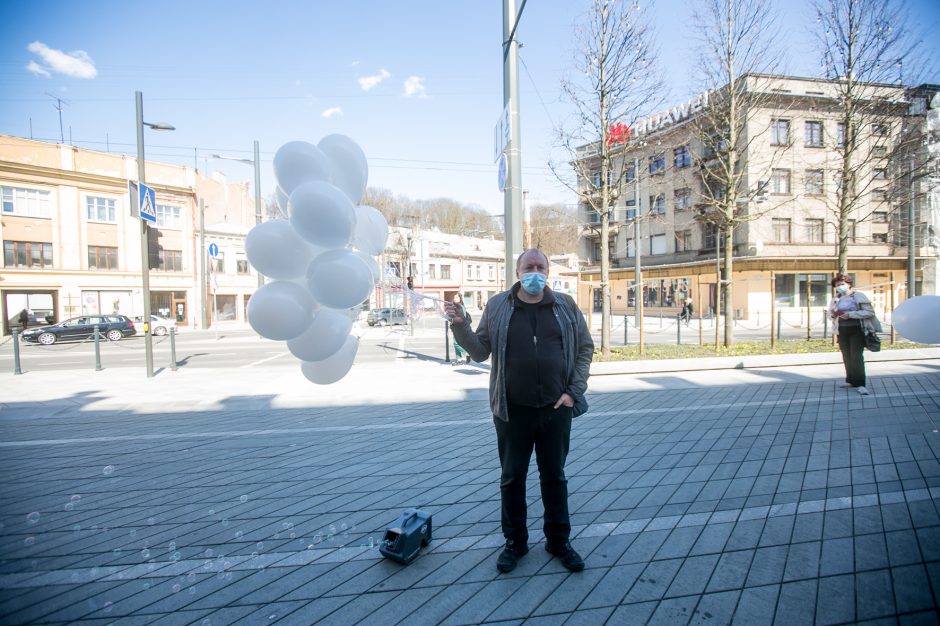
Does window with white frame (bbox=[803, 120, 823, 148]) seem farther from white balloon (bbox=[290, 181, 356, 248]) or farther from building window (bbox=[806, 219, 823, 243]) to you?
white balloon (bbox=[290, 181, 356, 248])

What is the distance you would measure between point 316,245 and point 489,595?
7.68 ft

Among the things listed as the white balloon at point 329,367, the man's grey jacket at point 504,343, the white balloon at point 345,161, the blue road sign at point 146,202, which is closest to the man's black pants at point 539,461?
the man's grey jacket at point 504,343

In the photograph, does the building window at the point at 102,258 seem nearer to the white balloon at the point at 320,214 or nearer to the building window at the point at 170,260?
the building window at the point at 170,260

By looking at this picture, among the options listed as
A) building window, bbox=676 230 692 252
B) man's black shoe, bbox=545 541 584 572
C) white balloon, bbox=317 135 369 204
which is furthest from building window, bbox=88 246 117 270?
building window, bbox=676 230 692 252

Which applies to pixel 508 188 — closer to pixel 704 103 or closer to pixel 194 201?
pixel 704 103

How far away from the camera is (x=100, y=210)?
31.0 m

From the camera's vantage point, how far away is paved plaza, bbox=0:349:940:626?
2447 millimetres

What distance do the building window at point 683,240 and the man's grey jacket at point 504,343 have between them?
38.0 m

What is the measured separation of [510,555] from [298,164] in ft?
9.48

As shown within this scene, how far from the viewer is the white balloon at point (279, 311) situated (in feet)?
8.66

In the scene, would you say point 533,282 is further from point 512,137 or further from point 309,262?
point 512,137

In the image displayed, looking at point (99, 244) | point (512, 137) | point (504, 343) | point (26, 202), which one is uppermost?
point (26, 202)

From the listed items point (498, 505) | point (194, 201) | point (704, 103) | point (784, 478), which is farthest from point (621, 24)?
point (194, 201)

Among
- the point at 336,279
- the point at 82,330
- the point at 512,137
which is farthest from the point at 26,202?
the point at 336,279
